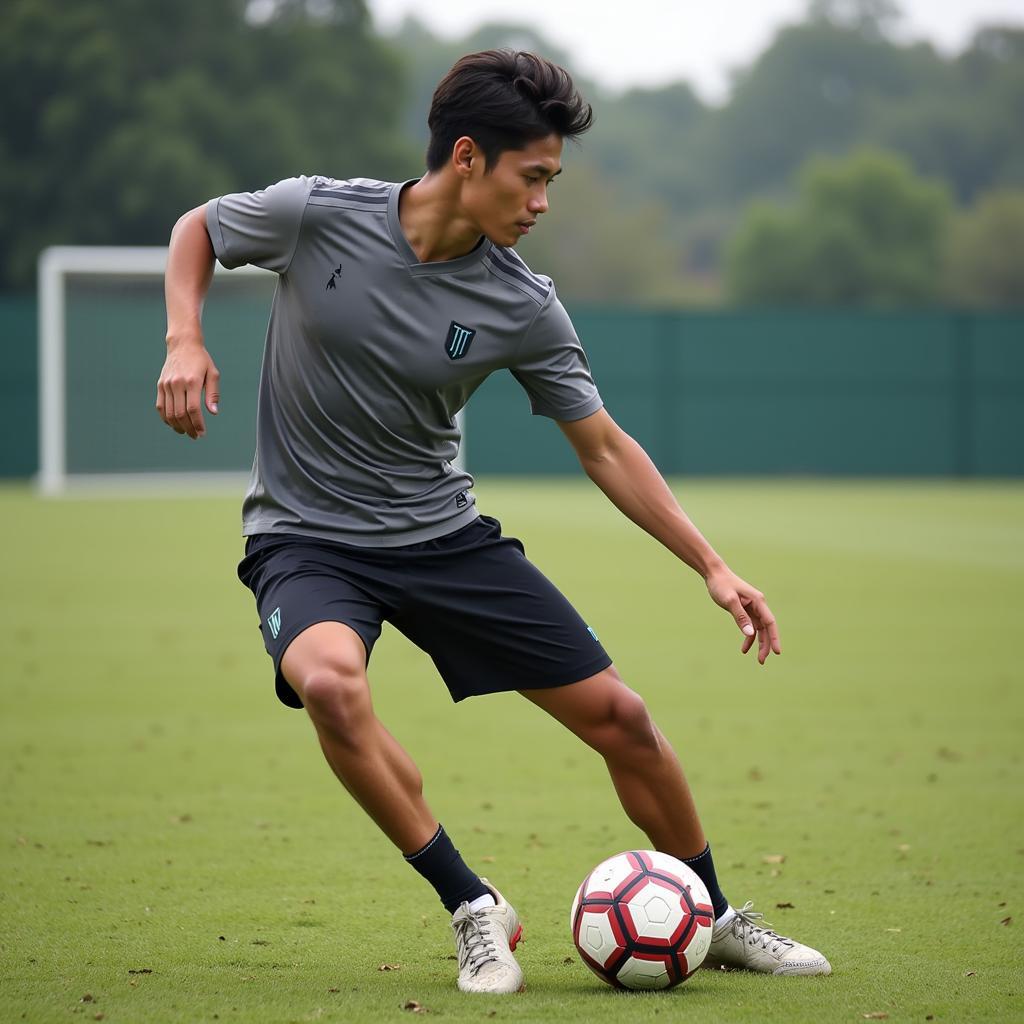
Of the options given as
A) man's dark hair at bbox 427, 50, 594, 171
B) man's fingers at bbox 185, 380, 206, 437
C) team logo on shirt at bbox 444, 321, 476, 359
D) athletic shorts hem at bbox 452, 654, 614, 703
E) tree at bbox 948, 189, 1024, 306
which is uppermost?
tree at bbox 948, 189, 1024, 306

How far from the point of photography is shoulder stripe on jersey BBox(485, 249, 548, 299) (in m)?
4.55

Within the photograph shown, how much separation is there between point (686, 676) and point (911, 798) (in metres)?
3.15

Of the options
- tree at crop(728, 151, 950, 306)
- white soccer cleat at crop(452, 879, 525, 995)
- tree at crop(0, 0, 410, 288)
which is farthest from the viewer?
tree at crop(728, 151, 950, 306)

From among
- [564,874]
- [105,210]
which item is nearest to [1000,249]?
[105,210]

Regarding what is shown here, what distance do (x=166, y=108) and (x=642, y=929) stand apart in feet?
146

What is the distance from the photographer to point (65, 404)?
86.0ft

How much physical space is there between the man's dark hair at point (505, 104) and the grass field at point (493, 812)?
208 centimetres

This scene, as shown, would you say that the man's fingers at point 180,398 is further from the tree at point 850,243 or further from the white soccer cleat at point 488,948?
the tree at point 850,243

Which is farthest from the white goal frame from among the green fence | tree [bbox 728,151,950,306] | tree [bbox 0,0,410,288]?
tree [bbox 728,151,950,306]

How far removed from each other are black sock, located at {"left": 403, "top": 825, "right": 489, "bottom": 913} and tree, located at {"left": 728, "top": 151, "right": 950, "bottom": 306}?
69.0 metres

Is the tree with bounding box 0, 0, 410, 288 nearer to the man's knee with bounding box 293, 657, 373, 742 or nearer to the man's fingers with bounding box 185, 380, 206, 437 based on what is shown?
the man's fingers with bounding box 185, 380, 206, 437

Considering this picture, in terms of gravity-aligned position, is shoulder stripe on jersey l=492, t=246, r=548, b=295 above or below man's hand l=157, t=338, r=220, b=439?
above

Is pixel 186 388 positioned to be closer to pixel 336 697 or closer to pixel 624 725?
pixel 336 697

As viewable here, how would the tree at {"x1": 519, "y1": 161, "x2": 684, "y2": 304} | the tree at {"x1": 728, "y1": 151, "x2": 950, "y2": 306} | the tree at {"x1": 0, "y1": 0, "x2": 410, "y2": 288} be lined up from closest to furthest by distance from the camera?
the tree at {"x1": 0, "y1": 0, "x2": 410, "y2": 288} < the tree at {"x1": 728, "y1": 151, "x2": 950, "y2": 306} < the tree at {"x1": 519, "y1": 161, "x2": 684, "y2": 304}
